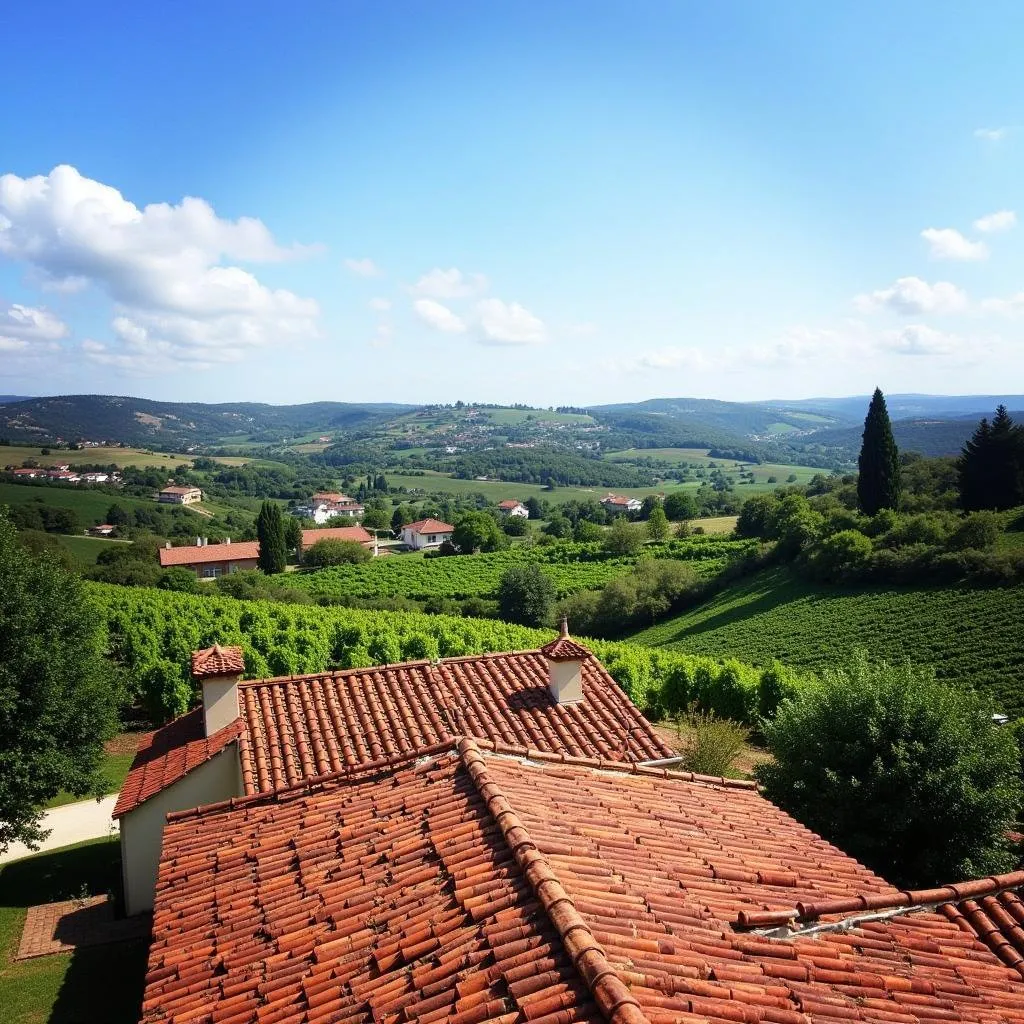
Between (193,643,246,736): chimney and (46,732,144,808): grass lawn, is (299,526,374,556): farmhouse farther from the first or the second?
(193,643,246,736): chimney

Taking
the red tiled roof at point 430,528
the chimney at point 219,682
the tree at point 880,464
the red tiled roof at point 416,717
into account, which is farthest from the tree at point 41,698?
the red tiled roof at point 430,528

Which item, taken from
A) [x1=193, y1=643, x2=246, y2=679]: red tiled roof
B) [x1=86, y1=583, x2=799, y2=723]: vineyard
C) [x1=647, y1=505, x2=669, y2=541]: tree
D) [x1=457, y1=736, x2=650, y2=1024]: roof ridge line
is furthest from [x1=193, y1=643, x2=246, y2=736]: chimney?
[x1=647, y1=505, x2=669, y2=541]: tree

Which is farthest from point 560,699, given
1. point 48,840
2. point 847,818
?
point 48,840

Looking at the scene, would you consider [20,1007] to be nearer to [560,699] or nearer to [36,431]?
[560,699]

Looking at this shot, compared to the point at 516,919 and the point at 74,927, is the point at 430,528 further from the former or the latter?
the point at 516,919

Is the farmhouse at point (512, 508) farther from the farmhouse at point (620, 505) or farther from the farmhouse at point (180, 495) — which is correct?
the farmhouse at point (180, 495)
